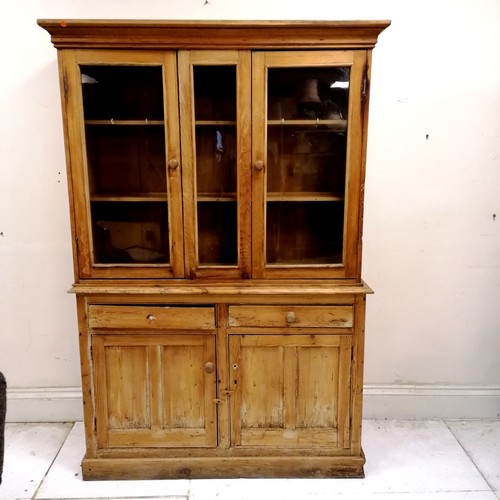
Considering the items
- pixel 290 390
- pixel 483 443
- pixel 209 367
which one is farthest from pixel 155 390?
pixel 483 443

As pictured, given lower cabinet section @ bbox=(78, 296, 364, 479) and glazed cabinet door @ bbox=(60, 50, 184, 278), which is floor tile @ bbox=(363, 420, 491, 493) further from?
glazed cabinet door @ bbox=(60, 50, 184, 278)

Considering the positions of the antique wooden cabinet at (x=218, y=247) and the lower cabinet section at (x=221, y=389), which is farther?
the lower cabinet section at (x=221, y=389)

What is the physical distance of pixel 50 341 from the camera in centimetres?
237

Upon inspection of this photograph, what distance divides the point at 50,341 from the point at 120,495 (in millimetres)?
923

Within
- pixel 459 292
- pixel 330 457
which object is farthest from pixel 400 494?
pixel 459 292

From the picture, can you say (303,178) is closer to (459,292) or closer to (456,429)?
(459,292)

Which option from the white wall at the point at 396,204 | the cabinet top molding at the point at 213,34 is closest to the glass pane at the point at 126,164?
the cabinet top molding at the point at 213,34

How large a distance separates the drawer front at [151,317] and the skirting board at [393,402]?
2.53ft

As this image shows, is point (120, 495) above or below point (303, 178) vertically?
below

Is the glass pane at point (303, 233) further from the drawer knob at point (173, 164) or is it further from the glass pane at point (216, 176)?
the drawer knob at point (173, 164)

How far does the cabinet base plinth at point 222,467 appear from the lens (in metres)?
1.95

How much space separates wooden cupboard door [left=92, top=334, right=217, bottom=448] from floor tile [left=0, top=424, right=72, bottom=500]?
36 cm

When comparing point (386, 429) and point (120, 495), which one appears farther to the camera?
point (386, 429)

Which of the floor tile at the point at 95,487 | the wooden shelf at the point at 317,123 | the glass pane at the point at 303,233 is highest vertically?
the wooden shelf at the point at 317,123
